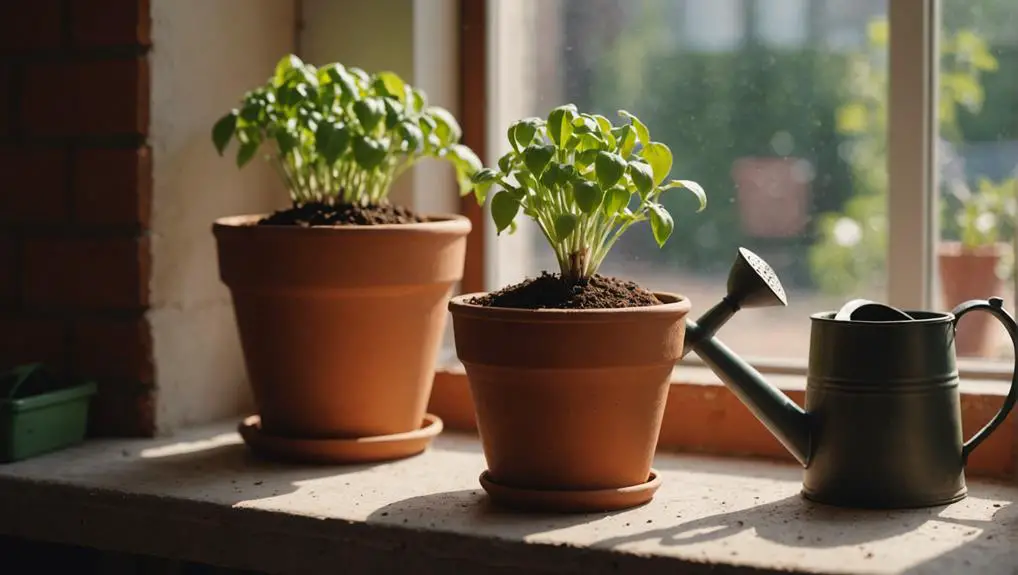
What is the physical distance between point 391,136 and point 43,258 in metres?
0.52

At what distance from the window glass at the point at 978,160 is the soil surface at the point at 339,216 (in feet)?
2.28

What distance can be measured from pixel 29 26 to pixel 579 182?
2.89 feet

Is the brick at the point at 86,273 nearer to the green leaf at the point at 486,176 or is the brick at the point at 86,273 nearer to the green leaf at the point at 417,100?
the green leaf at the point at 417,100

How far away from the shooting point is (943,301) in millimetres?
Answer: 1586

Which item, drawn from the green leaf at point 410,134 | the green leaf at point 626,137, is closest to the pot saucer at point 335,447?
the green leaf at point 410,134

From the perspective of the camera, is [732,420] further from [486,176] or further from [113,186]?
[113,186]

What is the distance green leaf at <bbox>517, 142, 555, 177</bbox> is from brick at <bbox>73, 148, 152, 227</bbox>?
0.61 m

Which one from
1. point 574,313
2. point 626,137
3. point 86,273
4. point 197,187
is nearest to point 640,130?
point 626,137

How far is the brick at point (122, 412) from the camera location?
163 cm

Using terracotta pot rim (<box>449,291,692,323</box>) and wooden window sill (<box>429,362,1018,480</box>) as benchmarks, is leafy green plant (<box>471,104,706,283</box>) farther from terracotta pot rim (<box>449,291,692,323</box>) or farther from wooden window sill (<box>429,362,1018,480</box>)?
wooden window sill (<box>429,362,1018,480</box>)

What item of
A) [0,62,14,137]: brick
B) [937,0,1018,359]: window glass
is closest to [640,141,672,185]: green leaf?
[937,0,1018,359]: window glass

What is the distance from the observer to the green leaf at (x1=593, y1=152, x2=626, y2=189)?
4.04 feet

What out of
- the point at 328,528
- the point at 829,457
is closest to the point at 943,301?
the point at 829,457

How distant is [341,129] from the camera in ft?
4.80
